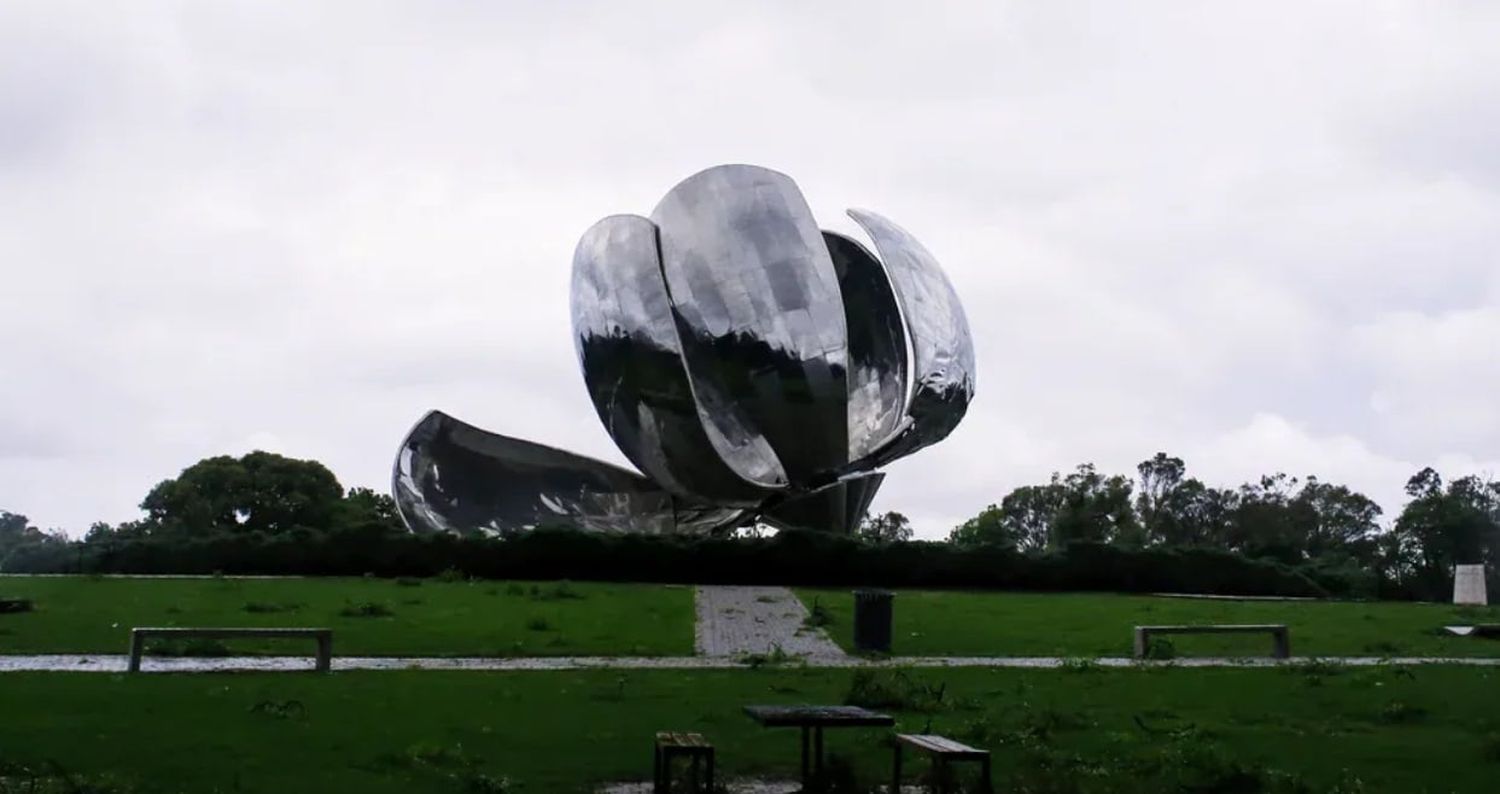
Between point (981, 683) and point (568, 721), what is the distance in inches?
155

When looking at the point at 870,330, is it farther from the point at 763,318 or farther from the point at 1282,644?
the point at 1282,644

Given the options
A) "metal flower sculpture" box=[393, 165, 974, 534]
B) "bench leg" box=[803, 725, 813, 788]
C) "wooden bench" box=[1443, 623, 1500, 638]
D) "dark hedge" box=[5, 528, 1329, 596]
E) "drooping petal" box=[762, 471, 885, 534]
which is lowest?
"bench leg" box=[803, 725, 813, 788]

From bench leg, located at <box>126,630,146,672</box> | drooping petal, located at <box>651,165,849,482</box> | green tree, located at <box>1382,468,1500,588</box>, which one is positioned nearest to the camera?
bench leg, located at <box>126,630,146,672</box>

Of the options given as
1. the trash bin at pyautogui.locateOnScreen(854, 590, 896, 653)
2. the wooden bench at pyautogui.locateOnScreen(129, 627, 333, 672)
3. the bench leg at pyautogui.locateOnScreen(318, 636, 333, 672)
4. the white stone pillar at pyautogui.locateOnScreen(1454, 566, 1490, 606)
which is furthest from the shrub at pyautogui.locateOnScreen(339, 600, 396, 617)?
the white stone pillar at pyautogui.locateOnScreen(1454, 566, 1490, 606)

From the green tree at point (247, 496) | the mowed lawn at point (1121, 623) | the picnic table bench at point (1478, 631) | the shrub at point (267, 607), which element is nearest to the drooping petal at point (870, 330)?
the mowed lawn at point (1121, 623)

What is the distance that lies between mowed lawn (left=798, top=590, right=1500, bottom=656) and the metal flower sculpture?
499 centimetres

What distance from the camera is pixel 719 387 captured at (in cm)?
2797

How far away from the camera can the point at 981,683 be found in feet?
40.5

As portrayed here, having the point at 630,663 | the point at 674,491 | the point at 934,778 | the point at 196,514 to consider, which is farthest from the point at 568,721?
the point at 196,514

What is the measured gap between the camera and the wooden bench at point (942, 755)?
6.73 meters

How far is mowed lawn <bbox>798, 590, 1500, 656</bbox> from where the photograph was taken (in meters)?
16.3

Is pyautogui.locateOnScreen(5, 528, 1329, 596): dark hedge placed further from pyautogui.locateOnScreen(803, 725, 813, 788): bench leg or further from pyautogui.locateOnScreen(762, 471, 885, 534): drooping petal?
pyautogui.locateOnScreen(803, 725, 813, 788): bench leg

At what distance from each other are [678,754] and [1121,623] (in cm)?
1291

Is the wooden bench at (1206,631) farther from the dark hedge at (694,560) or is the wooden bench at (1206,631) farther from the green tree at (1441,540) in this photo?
the green tree at (1441,540)
